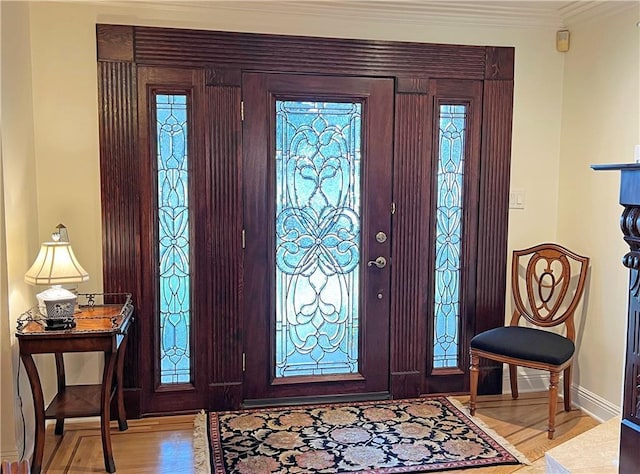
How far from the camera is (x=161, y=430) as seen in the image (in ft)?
10.9

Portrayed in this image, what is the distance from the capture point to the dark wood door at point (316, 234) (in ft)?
11.5

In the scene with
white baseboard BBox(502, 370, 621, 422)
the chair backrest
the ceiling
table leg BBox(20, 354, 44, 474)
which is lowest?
white baseboard BBox(502, 370, 621, 422)

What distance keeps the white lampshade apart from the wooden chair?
7.34 ft

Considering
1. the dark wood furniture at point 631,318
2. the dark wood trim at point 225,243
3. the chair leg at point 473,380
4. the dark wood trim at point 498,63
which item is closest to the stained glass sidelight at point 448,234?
the dark wood trim at point 498,63

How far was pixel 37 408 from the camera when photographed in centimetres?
273

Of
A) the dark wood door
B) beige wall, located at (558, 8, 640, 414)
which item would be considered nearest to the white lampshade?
the dark wood door

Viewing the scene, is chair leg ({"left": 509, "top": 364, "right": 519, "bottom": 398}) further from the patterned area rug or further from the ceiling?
the ceiling

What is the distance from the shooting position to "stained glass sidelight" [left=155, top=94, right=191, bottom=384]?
134 inches

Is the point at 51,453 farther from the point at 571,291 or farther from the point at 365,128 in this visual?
the point at 571,291

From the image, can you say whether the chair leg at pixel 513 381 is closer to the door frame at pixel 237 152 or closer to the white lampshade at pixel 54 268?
the door frame at pixel 237 152

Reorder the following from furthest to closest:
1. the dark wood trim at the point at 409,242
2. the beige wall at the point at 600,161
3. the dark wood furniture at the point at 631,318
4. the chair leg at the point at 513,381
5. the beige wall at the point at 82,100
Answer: the chair leg at the point at 513,381, the dark wood trim at the point at 409,242, the beige wall at the point at 600,161, the beige wall at the point at 82,100, the dark wood furniture at the point at 631,318

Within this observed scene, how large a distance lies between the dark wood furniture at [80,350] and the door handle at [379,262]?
4.74ft

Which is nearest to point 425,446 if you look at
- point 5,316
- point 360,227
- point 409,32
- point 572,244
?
point 360,227

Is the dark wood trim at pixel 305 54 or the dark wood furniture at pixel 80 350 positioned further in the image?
the dark wood trim at pixel 305 54
